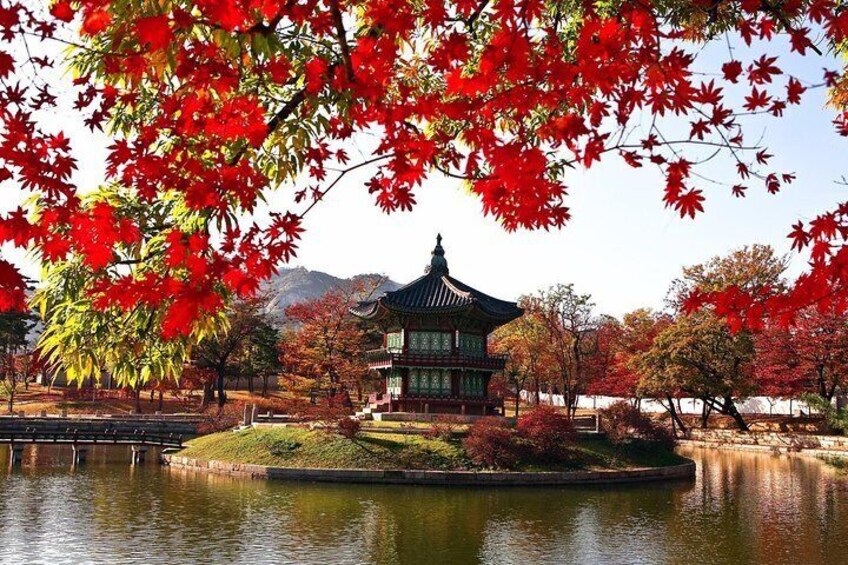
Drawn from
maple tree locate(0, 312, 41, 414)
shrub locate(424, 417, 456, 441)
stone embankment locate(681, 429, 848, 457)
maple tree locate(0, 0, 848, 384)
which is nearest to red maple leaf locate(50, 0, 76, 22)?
maple tree locate(0, 0, 848, 384)

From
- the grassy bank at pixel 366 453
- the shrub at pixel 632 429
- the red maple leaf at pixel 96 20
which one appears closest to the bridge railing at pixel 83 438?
the grassy bank at pixel 366 453

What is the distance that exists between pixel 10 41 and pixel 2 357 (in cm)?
6561

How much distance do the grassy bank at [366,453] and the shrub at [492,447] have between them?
42 cm

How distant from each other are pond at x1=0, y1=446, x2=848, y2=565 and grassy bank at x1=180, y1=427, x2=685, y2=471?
6.91 feet

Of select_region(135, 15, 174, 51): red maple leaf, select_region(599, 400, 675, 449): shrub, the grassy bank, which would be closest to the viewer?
select_region(135, 15, 174, 51): red maple leaf

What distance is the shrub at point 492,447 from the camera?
30062 millimetres

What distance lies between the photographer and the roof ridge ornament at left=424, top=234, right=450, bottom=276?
1796 inches

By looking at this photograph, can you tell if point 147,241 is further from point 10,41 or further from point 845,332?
point 845,332

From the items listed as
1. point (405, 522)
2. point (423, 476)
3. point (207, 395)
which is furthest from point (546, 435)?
point (207, 395)

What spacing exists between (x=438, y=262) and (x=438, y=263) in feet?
0.19

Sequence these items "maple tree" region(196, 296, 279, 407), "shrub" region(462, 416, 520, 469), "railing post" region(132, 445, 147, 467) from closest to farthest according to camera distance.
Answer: "shrub" region(462, 416, 520, 469) → "railing post" region(132, 445, 147, 467) → "maple tree" region(196, 296, 279, 407)

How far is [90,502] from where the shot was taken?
2348 cm

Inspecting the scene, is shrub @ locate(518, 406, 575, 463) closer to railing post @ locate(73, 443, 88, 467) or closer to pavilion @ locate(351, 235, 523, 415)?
pavilion @ locate(351, 235, 523, 415)

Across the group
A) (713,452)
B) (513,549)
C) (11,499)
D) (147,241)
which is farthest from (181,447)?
(147,241)
